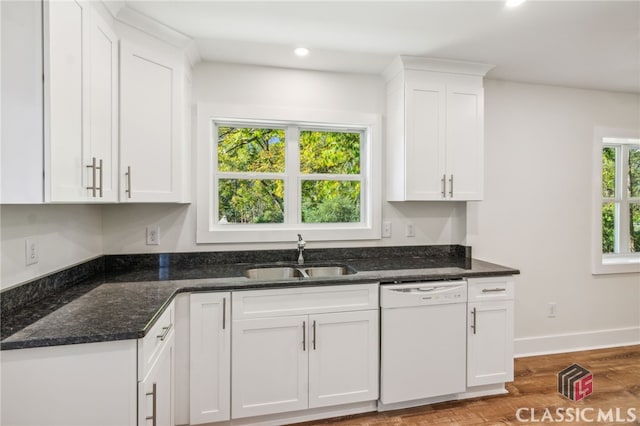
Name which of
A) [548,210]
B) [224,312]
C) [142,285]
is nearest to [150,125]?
[142,285]

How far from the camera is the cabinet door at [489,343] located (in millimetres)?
2221

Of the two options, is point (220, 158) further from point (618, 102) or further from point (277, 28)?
point (618, 102)

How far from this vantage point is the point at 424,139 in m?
2.46

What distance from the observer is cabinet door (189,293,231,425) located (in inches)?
73.7

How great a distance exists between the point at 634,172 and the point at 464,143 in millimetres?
2237

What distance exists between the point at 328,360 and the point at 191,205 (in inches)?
56.2

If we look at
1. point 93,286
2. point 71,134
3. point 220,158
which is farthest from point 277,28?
point 93,286

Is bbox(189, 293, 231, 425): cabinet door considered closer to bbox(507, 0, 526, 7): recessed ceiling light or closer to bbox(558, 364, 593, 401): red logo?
bbox(507, 0, 526, 7): recessed ceiling light

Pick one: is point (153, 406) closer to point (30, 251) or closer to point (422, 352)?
point (30, 251)

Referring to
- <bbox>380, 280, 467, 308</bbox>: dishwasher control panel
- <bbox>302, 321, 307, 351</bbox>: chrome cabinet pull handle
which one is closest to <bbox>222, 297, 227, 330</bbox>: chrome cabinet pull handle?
<bbox>302, 321, 307, 351</bbox>: chrome cabinet pull handle

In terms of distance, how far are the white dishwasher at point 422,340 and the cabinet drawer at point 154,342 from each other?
1204mm

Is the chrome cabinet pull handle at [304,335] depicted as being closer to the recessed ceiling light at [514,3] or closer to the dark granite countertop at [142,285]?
the dark granite countertop at [142,285]

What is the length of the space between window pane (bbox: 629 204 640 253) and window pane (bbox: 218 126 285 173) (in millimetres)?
→ 3513

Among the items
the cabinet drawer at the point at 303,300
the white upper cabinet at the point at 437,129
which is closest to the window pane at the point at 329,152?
the white upper cabinet at the point at 437,129
